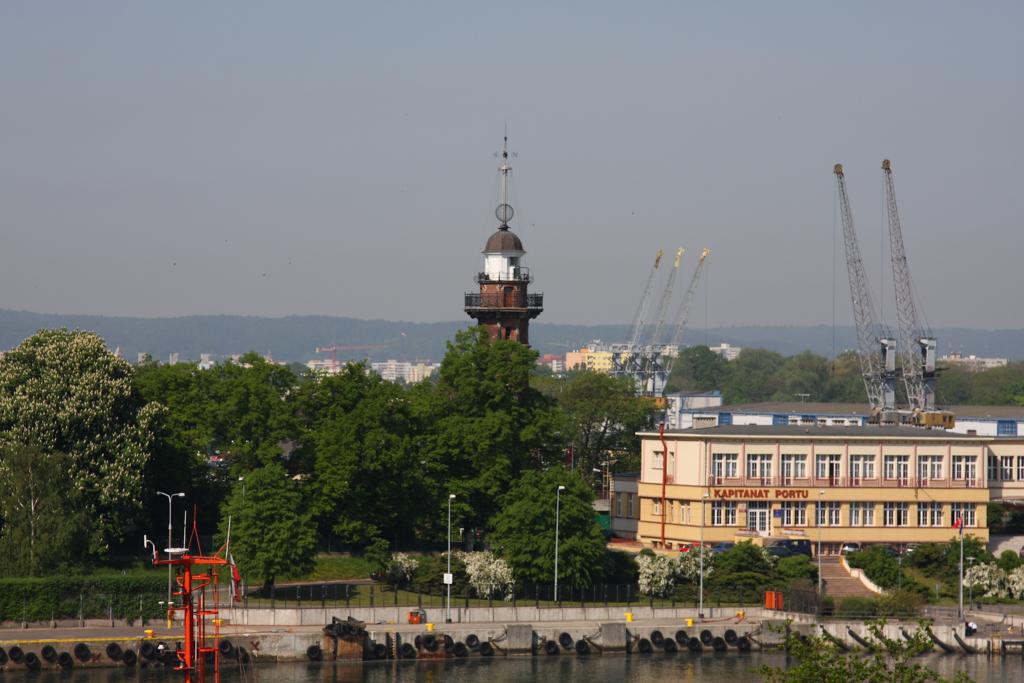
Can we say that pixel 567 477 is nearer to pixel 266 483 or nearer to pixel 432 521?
pixel 432 521

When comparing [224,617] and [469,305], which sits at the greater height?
[469,305]

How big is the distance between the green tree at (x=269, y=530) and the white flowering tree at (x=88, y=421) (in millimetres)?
5638

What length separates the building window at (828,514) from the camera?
112500mm

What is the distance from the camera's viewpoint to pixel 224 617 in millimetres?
88500

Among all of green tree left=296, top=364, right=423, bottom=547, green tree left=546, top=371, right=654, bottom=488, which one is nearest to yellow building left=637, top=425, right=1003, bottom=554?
green tree left=296, top=364, right=423, bottom=547

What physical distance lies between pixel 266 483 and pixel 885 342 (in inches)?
3508

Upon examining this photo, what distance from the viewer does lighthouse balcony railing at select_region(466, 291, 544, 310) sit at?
127 meters

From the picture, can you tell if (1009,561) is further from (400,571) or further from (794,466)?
(400,571)

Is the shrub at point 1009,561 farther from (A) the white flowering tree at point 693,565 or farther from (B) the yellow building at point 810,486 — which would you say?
(A) the white flowering tree at point 693,565

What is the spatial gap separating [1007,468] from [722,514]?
72.7ft

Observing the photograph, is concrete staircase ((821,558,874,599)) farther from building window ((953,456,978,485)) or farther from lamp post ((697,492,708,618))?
building window ((953,456,978,485))

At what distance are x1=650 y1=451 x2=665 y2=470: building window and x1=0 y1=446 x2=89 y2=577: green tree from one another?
36.6 m

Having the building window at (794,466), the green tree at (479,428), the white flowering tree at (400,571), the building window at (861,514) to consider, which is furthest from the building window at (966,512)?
the white flowering tree at (400,571)

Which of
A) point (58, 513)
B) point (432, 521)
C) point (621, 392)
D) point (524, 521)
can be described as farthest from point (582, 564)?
point (621, 392)
